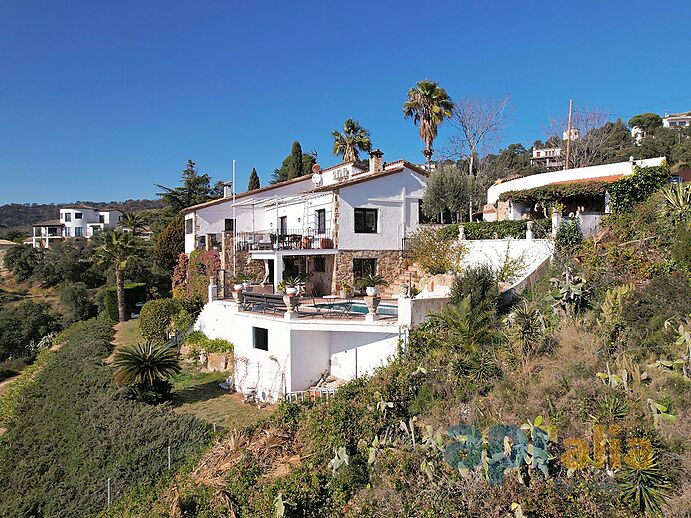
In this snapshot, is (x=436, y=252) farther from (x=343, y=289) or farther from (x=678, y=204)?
(x=678, y=204)

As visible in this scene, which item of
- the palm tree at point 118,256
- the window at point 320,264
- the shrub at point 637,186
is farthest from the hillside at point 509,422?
the palm tree at point 118,256

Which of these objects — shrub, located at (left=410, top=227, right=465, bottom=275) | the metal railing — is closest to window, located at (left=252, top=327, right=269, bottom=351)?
the metal railing

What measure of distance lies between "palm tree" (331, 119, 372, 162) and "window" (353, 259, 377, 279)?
19317mm

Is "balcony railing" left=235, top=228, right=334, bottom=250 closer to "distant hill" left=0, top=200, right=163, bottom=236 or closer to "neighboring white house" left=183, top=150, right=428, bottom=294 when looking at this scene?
"neighboring white house" left=183, top=150, right=428, bottom=294

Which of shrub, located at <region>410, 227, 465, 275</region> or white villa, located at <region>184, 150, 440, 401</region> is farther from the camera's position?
shrub, located at <region>410, 227, 465, 275</region>

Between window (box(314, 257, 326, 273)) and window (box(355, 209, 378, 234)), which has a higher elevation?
window (box(355, 209, 378, 234))

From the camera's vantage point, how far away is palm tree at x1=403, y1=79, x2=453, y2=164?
104 feet

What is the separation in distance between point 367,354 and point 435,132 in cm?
2216

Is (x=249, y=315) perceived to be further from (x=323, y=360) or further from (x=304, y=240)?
(x=304, y=240)

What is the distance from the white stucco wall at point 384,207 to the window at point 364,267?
726 millimetres

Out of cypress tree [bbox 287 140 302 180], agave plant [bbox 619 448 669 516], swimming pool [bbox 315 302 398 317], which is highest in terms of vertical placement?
cypress tree [bbox 287 140 302 180]

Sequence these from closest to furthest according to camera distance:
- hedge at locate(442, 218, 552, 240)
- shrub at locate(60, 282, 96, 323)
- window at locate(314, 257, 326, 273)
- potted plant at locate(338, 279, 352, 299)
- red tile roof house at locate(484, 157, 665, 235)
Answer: hedge at locate(442, 218, 552, 240) < red tile roof house at locate(484, 157, 665, 235) < potted plant at locate(338, 279, 352, 299) < window at locate(314, 257, 326, 273) < shrub at locate(60, 282, 96, 323)

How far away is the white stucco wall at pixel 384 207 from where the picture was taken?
73.5ft

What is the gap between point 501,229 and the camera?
18.8 metres
